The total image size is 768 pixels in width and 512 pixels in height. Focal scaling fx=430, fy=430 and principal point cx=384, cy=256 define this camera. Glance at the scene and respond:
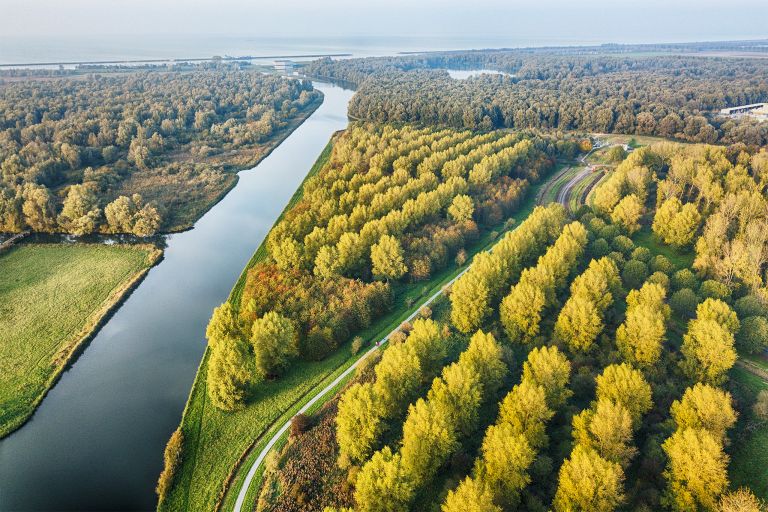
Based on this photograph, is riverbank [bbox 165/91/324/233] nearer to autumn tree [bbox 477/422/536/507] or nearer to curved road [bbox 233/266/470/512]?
curved road [bbox 233/266/470/512]

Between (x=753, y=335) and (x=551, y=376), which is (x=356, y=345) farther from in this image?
(x=753, y=335)

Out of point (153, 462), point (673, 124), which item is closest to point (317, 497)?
point (153, 462)

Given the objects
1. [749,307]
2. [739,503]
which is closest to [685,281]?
[749,307]

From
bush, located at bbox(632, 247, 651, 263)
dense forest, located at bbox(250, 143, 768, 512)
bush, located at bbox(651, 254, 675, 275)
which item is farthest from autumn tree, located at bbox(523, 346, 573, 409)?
bush, located at bbox(632, 247, 651, 263)

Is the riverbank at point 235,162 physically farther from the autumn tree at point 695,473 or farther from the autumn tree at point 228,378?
the autumn tree at point 695,473

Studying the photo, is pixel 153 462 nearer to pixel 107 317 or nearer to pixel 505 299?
pixel 107 317

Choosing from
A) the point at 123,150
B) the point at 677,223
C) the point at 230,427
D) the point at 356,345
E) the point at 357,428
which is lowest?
the point at 230,427

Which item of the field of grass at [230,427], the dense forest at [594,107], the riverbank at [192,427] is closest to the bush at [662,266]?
the field of grass at [230,427]
